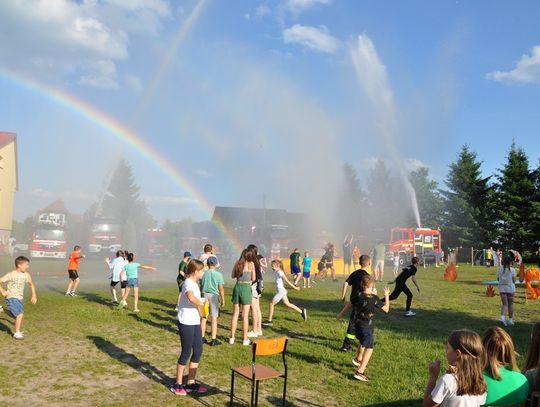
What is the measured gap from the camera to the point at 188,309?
6.53m

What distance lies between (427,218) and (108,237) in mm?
40600

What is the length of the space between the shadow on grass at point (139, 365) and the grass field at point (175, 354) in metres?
0.02

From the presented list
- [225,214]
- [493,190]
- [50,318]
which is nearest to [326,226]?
[225,214]

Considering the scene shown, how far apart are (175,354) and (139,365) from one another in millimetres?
883

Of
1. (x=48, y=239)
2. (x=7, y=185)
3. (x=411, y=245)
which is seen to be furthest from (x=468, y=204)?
(x=7, y=185)

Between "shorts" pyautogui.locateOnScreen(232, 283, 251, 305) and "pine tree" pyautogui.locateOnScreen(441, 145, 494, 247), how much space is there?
140 feet

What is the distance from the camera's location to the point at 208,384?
22.8 ft

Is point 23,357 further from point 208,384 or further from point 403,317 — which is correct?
point 403,317

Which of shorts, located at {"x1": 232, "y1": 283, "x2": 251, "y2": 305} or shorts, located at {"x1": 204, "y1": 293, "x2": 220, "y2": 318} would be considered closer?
shorts, located at {"x1": 232, "y1": 283, "x2": 251, "y2": 305}

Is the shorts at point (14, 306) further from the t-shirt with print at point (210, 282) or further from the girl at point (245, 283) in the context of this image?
the girl at point (245, 283)

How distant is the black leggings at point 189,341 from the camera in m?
6.47

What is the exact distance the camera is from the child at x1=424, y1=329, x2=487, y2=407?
140 inches

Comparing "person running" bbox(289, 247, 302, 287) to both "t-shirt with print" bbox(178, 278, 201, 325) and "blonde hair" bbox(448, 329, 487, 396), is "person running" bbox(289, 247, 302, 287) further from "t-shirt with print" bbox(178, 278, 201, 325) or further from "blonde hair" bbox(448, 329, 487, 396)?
"blonde hair" bbox(448, 329, 487, 396)

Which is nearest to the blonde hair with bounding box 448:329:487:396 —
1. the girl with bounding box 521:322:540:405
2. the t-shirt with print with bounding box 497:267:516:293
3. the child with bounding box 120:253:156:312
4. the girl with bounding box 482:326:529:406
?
the girl with bounding box 482:326:529:406
